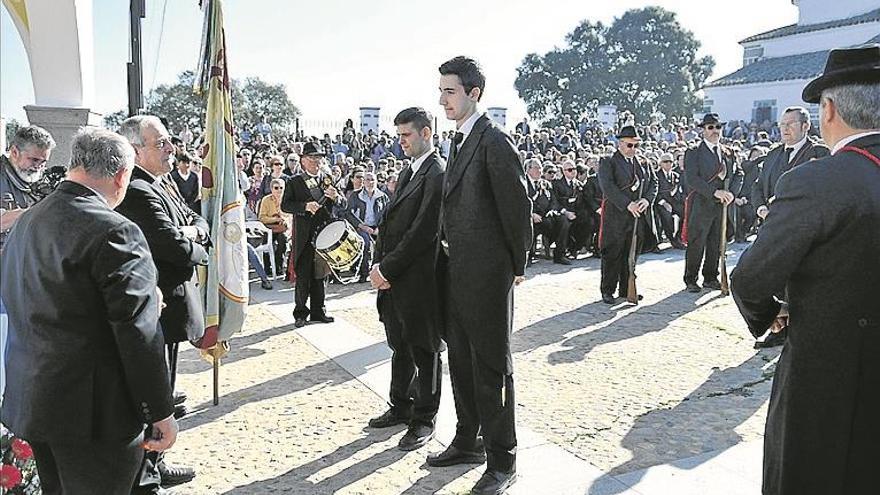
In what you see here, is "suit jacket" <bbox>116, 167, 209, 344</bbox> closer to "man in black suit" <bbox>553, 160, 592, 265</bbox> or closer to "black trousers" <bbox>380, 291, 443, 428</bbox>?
"black trousers" <bbox>380, 291, 443, 428</bbox>

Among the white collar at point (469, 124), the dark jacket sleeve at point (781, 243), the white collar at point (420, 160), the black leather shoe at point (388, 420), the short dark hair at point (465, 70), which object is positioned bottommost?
the black leather shoe at point (388, 420)

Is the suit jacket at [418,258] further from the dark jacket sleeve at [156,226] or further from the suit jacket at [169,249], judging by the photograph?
the dark jacket sleeve at [156,226]

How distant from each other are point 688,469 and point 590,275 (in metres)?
7.33

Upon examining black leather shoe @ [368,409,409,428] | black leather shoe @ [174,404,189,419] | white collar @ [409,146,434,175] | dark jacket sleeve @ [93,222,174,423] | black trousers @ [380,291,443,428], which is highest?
white collar @ [409,146,434,175]

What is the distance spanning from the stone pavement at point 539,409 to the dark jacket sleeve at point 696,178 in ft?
5.48

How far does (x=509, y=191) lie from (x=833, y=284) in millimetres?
1754

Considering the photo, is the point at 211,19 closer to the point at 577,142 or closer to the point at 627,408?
the point at 627,408

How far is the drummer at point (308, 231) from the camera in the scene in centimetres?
811

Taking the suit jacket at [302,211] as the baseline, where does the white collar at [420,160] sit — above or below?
above

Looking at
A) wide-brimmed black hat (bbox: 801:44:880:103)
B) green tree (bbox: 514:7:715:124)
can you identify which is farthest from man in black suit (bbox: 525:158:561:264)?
green tree (bbox: 514:7:715:124)

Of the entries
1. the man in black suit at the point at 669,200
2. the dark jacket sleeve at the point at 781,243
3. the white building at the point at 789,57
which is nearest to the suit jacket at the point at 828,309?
the dark jacket sleeve at the point at 781,243

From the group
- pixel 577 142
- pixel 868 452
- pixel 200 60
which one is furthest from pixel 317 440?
pixel 577 142

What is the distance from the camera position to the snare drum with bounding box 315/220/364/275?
289 inches

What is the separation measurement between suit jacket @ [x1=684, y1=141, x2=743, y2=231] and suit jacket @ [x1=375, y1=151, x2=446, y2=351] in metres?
5.90
